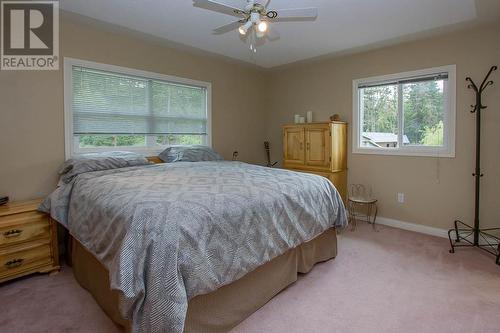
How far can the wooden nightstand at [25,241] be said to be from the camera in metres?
2.28

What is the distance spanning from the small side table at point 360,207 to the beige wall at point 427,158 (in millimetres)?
112

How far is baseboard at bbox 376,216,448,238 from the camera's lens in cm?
347

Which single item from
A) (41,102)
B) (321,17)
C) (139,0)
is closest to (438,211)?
(321,17)

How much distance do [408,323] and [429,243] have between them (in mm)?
1708

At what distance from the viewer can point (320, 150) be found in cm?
405

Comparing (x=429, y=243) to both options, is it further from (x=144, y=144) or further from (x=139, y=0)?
(x=139, y=0)

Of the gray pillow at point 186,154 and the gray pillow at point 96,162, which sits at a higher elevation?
the gray pillow at point 186,154

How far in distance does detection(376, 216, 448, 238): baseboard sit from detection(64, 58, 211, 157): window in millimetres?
2751

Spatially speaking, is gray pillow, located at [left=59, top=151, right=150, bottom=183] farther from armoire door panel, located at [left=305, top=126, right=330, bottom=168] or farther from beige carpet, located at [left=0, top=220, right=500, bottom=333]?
armoire door panel, located at [left=305, top=126, right=330, bottom=168]

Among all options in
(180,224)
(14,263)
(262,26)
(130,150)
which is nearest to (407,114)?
(262,26)

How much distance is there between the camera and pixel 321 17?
2891 millimetres

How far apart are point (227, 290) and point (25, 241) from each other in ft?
5.96

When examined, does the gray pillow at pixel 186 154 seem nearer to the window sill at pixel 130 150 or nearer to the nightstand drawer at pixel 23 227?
the window sill at pixel 130 150

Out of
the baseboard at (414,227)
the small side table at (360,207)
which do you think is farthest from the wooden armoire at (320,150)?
the baseboard at (414,227)
